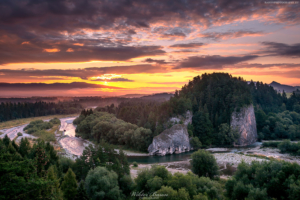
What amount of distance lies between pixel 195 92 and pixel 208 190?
77995mm

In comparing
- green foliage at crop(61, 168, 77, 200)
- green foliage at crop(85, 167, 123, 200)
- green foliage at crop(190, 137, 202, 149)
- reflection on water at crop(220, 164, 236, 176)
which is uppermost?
green foliage at crop(61, 168, 77, 200)

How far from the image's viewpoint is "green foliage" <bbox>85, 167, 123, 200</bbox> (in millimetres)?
27878

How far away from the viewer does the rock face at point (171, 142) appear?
68000 millimetres

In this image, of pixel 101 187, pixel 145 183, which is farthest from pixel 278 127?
pixel 101 187

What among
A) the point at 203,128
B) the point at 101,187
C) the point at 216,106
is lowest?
the point at 203,128

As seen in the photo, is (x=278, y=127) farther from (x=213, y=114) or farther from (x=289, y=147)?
(x=213, y=114)

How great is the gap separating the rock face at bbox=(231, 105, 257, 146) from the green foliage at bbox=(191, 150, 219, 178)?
46.2 m

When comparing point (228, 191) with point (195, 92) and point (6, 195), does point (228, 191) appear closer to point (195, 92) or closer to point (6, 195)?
point (6, 195)

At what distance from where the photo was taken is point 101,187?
28750 millimetres

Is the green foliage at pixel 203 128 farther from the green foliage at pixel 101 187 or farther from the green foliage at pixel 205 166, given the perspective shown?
the green foliage at pixel 101 187

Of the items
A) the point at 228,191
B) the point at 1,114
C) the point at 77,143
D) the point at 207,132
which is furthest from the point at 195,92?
the point at 1,114

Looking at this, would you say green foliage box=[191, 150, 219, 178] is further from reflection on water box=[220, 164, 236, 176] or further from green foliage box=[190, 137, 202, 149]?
green foliage box=[190, 137, 202, 149]

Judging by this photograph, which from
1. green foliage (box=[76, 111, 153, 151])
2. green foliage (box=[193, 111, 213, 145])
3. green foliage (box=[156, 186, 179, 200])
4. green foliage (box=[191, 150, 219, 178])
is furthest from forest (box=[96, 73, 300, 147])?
green foliage (box=[156, 186, 179, 200])

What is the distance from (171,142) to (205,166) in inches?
1105
